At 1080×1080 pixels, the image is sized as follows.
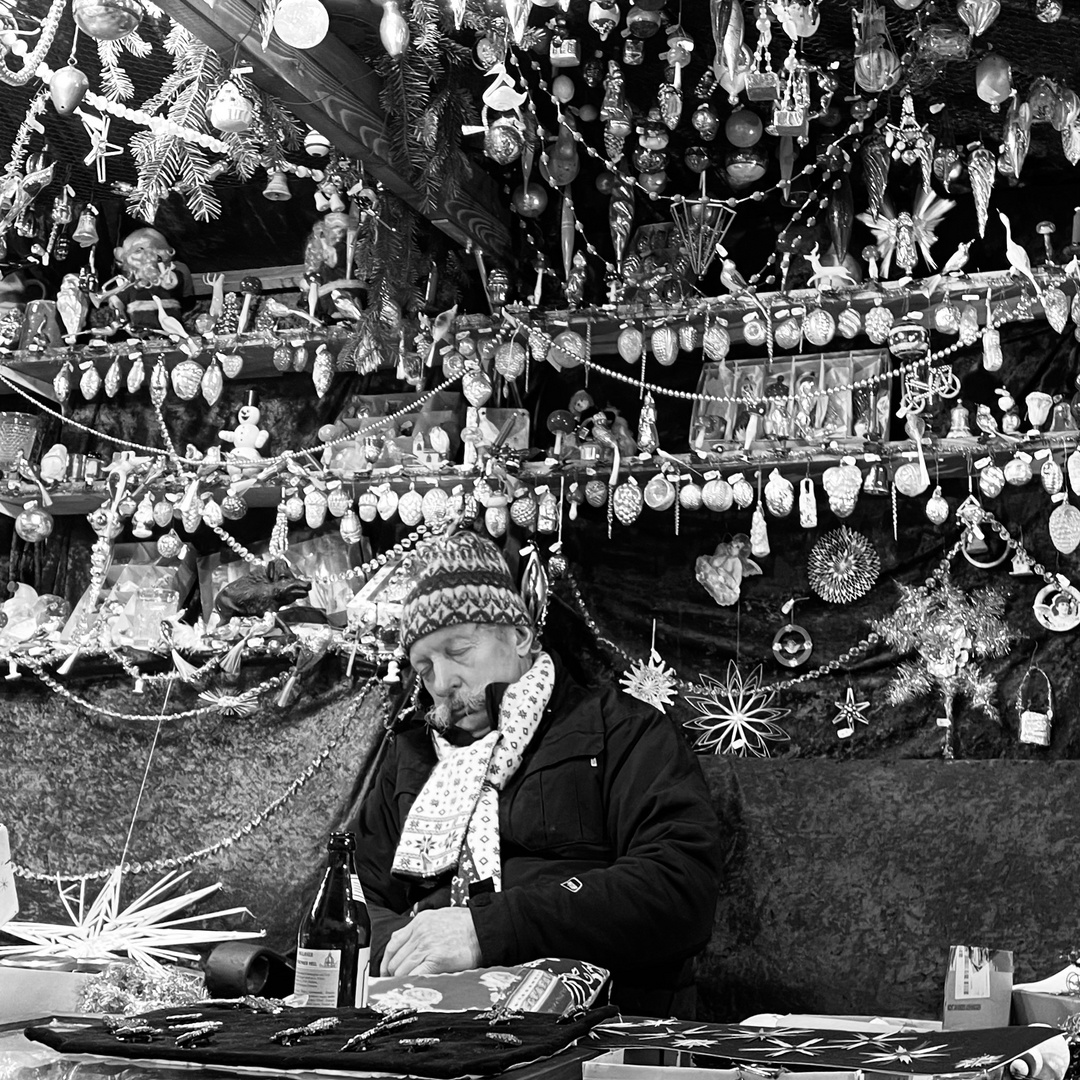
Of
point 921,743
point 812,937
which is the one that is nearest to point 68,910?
point 812,937

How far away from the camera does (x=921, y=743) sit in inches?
141

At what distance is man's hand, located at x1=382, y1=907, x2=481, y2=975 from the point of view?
2480mm

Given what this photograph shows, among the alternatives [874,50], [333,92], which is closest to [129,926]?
[333,92]

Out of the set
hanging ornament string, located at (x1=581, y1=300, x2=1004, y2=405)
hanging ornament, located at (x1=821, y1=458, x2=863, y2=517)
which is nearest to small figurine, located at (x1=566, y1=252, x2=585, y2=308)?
hanging ornament string, located at (x1=581, y1=300, x2=1004, y2=405)

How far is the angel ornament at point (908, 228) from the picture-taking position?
11.6 feet

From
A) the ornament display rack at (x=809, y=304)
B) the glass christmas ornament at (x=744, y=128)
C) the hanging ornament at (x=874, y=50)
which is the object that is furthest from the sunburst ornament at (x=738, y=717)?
the hanging ornament at (x=874, y=50)

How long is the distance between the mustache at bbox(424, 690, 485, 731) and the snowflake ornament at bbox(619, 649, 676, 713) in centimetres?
70

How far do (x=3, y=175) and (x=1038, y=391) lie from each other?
2932 mm

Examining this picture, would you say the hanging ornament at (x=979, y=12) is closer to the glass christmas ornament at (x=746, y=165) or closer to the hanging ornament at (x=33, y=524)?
the glass christmas ornament at (x=746, y=165)

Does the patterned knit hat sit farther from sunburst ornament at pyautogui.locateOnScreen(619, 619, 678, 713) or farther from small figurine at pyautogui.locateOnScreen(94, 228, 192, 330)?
small figurine at pyautogui.locateOnScreen(94, 228, 192, 330)

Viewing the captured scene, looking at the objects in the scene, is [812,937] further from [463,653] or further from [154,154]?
[154,154]

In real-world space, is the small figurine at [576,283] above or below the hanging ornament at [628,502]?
above

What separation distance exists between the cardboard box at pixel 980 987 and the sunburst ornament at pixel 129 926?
1949 mm

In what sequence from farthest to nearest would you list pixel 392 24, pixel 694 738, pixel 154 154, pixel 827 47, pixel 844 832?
pixel 694 738
pixel 827 47
pixel 844 832
pixel 154 154
pixel 392 24
